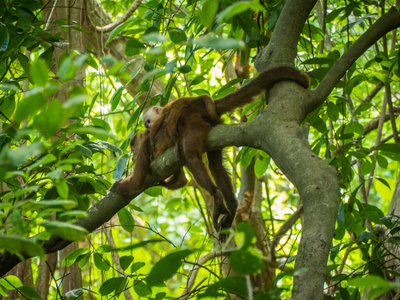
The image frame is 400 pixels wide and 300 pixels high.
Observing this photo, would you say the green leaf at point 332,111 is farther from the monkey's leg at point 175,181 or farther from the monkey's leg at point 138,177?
the monkey's leg at point 138,177

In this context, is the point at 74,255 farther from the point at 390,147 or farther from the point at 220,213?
the point at 390,147

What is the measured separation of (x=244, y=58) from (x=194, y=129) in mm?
685

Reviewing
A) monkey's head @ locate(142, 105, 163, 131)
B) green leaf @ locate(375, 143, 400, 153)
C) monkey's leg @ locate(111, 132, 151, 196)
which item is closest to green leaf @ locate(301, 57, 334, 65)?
green leaf @ locate(375, 143, 400, 153)

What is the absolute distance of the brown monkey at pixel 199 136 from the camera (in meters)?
2.66

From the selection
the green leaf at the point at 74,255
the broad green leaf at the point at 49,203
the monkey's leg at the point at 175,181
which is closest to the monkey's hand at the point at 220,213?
the monkey's leg at the point at 175,181

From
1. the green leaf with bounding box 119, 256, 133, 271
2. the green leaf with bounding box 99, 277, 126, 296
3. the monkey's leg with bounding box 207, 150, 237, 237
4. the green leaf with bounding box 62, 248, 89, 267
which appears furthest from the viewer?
the monkey's leg with bounding box 207, 150, 237, 237

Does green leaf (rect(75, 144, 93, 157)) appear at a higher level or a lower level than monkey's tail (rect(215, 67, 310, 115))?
lower

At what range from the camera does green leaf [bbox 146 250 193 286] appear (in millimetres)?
1232

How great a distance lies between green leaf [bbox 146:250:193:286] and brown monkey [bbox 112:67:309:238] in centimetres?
136

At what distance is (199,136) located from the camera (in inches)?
115

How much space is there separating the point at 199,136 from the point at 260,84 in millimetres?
543

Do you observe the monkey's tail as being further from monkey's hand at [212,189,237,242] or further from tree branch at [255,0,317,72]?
monkey's hand at [212,189,237,242]

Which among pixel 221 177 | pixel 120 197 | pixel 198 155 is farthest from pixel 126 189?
pixel 221 177

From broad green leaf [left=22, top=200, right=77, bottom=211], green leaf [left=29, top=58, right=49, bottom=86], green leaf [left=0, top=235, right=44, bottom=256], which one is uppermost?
green leaf [left=29, top=58, right=49, bottom=86]
